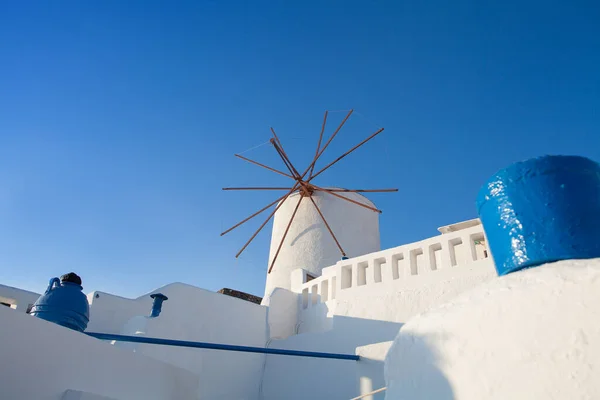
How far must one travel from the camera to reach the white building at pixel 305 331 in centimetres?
164

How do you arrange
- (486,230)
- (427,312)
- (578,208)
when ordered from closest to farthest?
1. (578,208)
2. (427,312)
3. (486,230)

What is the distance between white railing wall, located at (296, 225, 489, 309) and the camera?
6164 millimetres

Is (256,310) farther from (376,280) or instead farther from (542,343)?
(542,343)

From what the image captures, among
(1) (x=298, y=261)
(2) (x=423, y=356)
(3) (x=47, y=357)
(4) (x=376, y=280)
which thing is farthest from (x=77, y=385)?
(1) (x=298, y=261)

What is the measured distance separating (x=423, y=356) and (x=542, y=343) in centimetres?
45

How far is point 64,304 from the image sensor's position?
11.5ft

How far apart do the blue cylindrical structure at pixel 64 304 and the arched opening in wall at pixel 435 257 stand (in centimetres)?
464

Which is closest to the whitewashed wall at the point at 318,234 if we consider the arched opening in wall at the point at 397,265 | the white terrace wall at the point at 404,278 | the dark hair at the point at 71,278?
the white terrace wall at the point at 404,278

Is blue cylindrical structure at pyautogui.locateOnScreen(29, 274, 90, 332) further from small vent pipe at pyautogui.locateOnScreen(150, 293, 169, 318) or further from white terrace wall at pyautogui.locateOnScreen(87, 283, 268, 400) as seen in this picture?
small vent pipe at pyautogui.locateOnScreen(150, 293, 169, 318)

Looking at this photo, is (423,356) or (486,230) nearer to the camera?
(423,356)

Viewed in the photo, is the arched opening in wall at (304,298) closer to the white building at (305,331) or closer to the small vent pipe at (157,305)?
the white building at (305,331)

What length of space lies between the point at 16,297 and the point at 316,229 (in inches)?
269

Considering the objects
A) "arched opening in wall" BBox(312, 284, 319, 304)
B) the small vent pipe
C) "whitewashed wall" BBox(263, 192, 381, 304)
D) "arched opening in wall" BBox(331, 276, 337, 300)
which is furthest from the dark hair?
"whitewashed wall" BBox(263, 192, 381, 304)

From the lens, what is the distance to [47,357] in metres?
2.74
